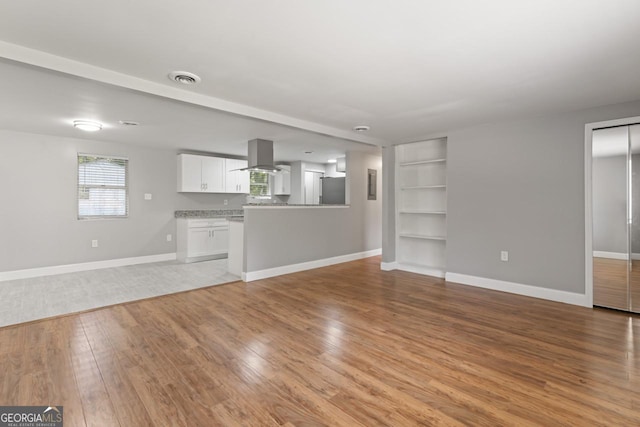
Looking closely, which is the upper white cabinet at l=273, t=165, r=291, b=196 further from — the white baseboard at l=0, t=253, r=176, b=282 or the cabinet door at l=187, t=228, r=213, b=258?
the white baseboard at l=0, t=253, r=176, b=282

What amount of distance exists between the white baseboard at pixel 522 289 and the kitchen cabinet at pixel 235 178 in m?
4.81

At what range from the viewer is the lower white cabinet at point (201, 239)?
590cm

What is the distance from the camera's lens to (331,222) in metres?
5.93

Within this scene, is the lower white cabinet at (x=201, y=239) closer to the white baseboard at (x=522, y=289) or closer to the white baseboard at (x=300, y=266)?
the white baseboard at (x=300, y=266)

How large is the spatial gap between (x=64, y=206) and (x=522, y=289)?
7221 mm

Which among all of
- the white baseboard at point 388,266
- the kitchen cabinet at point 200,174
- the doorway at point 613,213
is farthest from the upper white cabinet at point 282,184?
the doorway at point 613,213

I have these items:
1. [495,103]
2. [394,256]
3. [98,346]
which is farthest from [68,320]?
[495,103]

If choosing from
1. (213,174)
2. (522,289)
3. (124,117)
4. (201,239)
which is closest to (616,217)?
(522,289)

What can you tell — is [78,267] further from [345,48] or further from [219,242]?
[345,48]

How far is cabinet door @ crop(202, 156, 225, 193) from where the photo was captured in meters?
6.43

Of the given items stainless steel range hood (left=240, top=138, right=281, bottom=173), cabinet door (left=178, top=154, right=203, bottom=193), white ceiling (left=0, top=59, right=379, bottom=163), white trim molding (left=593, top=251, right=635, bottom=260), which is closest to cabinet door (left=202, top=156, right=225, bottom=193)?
cabinet door (left=178, top=154, right=203, bottom=193)

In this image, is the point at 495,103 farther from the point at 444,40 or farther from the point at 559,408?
the point at 559,408

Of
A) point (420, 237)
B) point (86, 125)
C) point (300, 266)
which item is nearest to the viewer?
point (86, 125)

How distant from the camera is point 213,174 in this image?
6.56 metres
